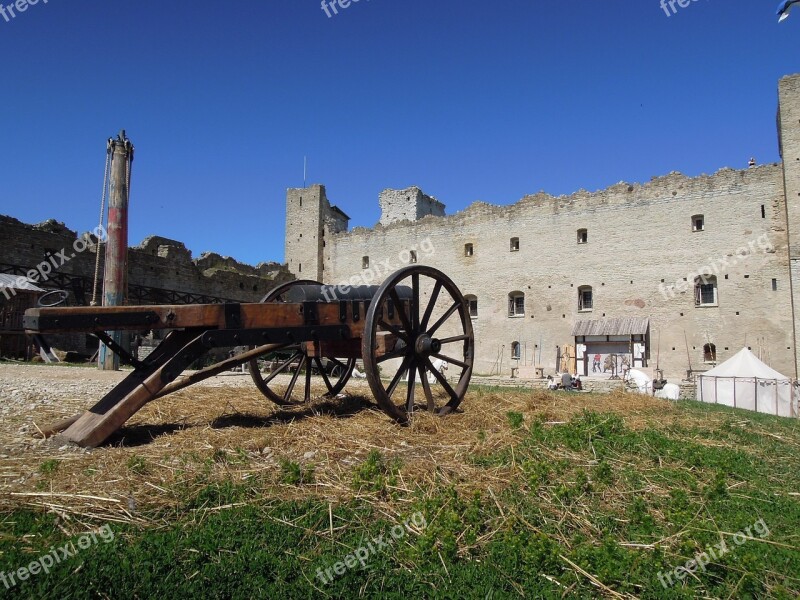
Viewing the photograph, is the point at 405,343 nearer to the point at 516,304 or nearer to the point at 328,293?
the point at 328,293

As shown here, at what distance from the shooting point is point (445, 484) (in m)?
3.67

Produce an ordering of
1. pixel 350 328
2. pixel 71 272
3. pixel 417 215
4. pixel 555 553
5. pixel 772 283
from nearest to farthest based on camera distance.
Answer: pixel 555 553
pixel 350 328
pixel 71 272
pixel 772 283
pixel 417 215

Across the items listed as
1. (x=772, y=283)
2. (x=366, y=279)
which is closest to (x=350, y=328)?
(x=772, y=283)

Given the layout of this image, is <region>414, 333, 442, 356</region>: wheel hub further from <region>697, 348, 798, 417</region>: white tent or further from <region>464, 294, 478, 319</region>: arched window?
<region>464, 294, 478, 319</region>: arched window

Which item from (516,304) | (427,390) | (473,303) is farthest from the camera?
(473,303)

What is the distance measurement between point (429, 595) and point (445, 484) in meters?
1.19

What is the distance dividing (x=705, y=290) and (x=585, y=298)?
17.6ft

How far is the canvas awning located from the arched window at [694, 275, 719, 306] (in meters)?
2.27

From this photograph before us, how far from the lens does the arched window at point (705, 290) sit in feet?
80.8

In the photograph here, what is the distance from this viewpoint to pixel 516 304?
30078mm

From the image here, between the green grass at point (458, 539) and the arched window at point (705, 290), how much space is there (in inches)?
909

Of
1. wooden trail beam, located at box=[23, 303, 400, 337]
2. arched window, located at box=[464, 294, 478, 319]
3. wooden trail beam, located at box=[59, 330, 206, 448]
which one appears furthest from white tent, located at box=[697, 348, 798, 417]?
wooden trail beam, located at box=[59, 330, 206, 448]

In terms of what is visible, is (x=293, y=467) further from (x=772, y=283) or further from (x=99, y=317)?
(x=772, y=283)

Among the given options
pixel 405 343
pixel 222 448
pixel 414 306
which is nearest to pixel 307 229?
pixel 414 306
